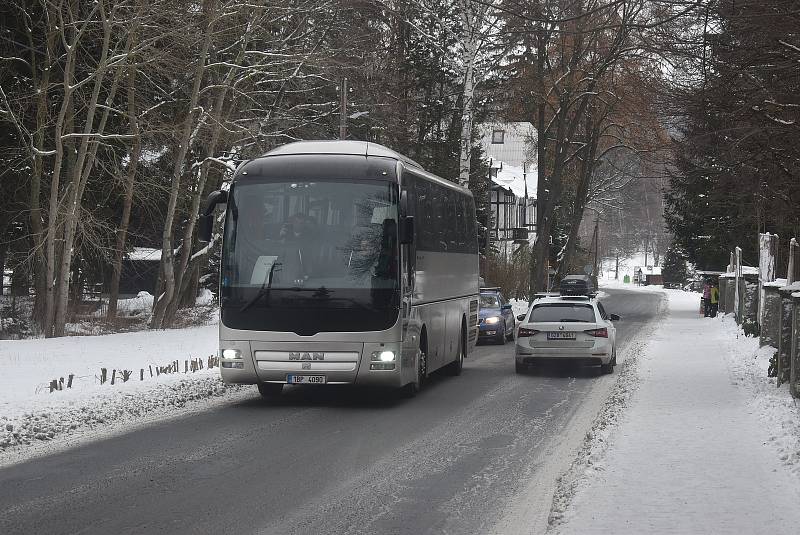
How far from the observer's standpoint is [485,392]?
1812 cm

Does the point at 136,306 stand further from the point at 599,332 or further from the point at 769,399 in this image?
the point at 769,399

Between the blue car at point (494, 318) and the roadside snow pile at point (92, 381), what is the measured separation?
8.71 m

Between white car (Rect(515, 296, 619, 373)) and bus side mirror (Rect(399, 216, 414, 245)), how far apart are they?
21.3ft

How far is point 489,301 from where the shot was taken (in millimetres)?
32750

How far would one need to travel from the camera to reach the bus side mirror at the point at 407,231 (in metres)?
15.5

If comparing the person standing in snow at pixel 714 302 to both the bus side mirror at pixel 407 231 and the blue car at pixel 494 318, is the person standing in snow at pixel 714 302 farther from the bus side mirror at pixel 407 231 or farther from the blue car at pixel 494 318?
the bus side mirror at pixel 407 231

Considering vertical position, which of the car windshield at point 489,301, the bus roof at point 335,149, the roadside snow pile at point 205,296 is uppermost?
the bus roof at point 335,149

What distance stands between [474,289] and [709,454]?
12.7m

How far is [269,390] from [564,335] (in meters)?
6.55

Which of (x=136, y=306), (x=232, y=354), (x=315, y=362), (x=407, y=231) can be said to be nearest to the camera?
(x=315, y=362)

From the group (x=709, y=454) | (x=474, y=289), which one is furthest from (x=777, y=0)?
(x=474, y=289)

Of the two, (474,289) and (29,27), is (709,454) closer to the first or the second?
(474,289)

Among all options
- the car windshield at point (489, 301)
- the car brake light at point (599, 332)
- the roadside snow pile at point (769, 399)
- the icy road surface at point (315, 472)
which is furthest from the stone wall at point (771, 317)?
the icy road surface at point (315, 472)

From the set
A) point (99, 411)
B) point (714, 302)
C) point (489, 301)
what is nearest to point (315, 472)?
point (99, 411)
